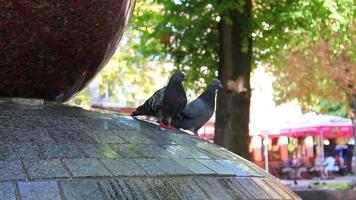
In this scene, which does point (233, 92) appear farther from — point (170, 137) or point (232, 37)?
point (170, 137)

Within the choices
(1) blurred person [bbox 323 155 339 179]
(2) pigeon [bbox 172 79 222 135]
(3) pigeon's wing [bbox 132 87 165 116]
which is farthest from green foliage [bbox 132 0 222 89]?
(1) blurred person [bbox 323 155 339 179]

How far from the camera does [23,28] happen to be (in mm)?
4246

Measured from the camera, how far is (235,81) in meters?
11.2

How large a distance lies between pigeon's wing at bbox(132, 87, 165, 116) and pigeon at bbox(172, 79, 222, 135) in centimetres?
18

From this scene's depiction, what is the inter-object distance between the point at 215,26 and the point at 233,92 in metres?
1.74

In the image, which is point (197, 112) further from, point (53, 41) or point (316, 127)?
point (316, 127)

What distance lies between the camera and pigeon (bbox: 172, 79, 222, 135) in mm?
4711

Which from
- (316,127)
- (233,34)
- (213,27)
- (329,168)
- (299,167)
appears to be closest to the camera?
(233,34)

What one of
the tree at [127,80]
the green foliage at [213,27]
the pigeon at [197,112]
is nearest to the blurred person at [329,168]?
the tree at [127,80]

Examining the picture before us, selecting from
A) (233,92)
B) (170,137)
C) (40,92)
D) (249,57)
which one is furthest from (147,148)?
(249,57)

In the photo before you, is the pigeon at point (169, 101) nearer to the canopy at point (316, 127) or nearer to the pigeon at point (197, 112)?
the pigeon at point (197, 112)

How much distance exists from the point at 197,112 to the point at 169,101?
41cm

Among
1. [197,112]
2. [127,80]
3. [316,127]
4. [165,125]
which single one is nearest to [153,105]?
[165,125]

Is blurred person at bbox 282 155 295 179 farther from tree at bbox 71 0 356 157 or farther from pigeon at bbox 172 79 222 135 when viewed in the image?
pigeon at bbox 172 79 222 135
